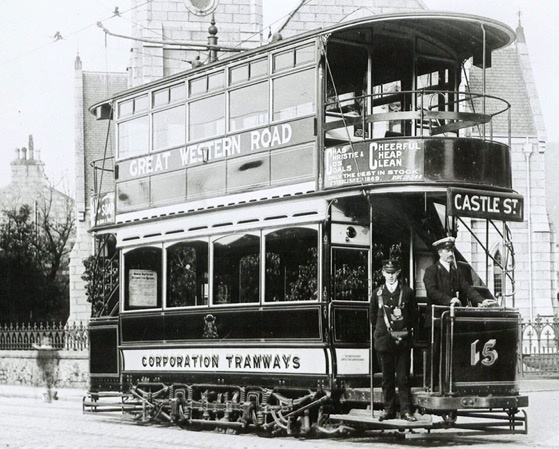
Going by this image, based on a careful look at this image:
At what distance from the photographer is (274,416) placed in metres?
15.1

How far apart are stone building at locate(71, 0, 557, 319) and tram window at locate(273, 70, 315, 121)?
25.0m

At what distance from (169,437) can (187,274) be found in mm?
2822

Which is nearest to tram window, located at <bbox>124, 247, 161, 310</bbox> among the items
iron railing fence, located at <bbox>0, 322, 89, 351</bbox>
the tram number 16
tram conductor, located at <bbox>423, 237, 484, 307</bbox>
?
tram conductor, located at <bbox>423, 237, 484, 307</bbox>

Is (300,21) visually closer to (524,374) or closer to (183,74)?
(524,374)

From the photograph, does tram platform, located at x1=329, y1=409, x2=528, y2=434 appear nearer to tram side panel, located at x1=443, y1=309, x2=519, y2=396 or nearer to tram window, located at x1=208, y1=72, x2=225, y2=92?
tram side panel, located at x1=443, y1=309, x2=519, y2=396

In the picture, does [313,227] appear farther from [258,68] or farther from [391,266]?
[258,68]

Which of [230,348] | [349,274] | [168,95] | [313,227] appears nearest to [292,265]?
[313,227]

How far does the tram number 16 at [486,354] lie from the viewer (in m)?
13.6

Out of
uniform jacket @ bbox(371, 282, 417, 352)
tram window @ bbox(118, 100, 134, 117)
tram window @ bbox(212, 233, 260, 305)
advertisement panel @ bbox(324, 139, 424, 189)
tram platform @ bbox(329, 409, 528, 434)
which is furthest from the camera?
tram window @ bbox(118, 100, 134, 117)

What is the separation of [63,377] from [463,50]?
56.2 feet

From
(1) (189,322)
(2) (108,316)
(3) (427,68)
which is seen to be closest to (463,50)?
(3) (427,68)

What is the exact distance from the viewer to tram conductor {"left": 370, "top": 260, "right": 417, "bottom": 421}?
13672 mm

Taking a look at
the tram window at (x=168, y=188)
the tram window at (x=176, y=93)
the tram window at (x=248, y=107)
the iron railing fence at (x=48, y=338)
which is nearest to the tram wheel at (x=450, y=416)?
the tram window at (x=248, y=107)

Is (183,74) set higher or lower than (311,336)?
higher
